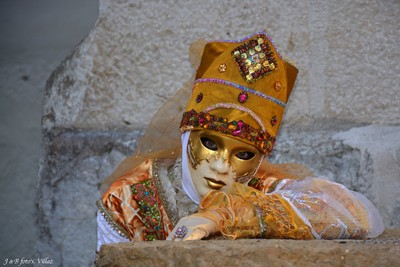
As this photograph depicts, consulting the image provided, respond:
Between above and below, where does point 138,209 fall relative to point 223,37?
below

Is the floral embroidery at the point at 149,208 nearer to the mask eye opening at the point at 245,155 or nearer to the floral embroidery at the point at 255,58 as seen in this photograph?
the mask eye opening at the point at 245,155

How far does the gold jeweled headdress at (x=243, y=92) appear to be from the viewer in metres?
1.88

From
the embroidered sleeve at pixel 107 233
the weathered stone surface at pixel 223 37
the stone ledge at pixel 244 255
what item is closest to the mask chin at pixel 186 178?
the embroidered sleeve at pixel 107 233

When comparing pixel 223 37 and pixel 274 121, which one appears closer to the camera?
pixel 274 121

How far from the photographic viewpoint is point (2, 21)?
2.71 meters

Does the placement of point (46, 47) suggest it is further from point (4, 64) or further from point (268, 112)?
point (268, 112)

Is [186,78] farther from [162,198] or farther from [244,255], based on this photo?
[244,255]

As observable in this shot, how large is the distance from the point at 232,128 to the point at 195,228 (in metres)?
0.48

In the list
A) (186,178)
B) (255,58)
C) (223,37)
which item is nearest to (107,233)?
(186,178)

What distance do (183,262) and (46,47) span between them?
1.66 m

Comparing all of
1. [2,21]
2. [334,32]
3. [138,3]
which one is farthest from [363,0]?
[2,21]

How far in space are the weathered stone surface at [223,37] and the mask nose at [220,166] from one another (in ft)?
2.16

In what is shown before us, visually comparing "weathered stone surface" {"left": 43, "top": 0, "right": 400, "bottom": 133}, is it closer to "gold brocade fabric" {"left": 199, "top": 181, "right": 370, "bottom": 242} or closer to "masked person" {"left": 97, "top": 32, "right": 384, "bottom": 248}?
"masked person" {"left": 97, "top": 32, "right": 384, "bottom": 248}

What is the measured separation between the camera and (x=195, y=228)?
56.2 inches
